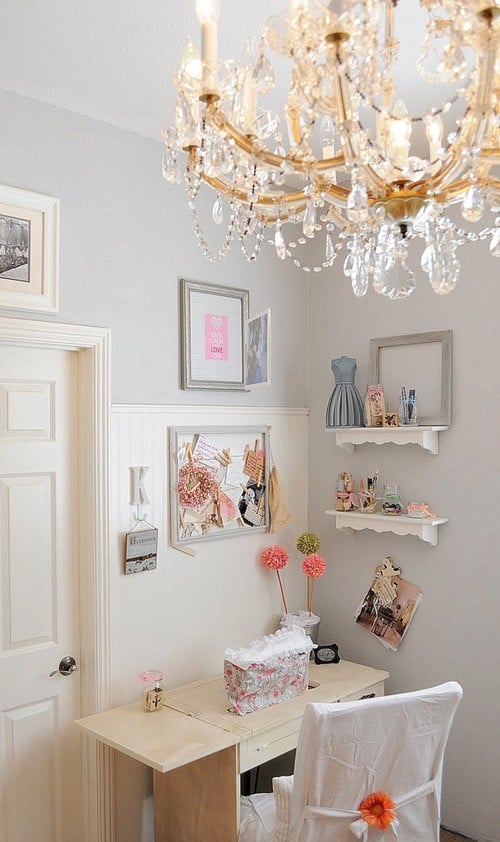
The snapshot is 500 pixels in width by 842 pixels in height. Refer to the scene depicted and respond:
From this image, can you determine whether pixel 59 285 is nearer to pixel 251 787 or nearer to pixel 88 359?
pixel 88 359

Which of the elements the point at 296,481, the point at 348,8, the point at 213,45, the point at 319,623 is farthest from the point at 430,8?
the point at 319,623

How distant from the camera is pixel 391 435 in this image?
2955mm

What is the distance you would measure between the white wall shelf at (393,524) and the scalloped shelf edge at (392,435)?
0.28 metres

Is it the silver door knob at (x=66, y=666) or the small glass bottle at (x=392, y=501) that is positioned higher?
the small glass bottle at (x=392, y=501)

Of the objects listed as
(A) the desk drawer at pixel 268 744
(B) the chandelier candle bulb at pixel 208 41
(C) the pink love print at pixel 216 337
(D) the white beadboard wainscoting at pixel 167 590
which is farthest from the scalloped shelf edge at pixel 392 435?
(B) the chandelier candle bulb at pixel 208 41

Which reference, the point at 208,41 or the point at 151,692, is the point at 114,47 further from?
the point at 151,692

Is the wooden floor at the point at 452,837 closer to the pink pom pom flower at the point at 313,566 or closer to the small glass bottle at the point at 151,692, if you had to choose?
the pink pom pom flower at the point at 313,566

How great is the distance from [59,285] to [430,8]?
162 centimetres

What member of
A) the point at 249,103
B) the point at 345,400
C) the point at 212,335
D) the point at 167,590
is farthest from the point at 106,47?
the point at 167,590

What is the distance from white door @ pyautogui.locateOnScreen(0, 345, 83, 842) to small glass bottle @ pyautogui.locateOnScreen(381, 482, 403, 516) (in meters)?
1.23

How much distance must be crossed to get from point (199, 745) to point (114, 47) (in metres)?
2.04

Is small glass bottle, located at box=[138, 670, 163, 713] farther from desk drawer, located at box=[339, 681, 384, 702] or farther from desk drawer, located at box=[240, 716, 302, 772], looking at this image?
desk drawer, located at box=[339, 681, 384, 702]

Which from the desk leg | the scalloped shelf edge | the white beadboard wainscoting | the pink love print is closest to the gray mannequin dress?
the scalloped shelf edge

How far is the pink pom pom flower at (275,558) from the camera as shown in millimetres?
3064
